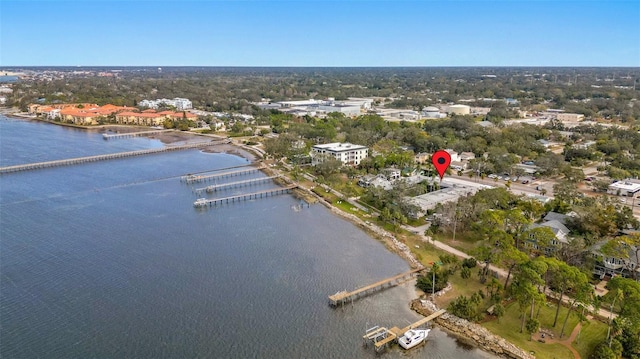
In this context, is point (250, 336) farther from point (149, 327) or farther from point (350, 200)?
point (350, 200)

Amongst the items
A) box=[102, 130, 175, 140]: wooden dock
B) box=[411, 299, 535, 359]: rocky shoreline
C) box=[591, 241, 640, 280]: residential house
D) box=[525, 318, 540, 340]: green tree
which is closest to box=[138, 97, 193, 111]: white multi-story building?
box=[102, 130, 175, 140]: wooden dock

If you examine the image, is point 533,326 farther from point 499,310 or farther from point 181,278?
point 181,278

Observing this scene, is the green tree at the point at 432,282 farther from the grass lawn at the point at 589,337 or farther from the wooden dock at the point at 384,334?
the grass lawn at the point at 589,337

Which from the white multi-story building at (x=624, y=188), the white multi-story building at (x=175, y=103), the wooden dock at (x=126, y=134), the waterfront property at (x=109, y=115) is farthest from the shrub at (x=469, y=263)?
the white multi-story building at (x=175, y=103)

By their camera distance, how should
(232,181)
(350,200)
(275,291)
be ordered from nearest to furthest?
1. (275,291)
2. (350,200)
3. (232,181)

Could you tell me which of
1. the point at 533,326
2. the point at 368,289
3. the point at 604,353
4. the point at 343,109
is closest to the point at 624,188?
the point at 533,326

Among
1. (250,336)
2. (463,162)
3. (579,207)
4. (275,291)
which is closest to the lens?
(250,336)

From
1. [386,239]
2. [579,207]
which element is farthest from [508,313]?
[579,207]

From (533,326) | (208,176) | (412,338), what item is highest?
(533,326)

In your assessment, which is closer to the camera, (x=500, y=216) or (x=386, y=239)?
(x=500, y=216)
